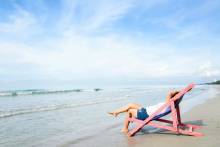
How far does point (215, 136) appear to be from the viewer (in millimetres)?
7602

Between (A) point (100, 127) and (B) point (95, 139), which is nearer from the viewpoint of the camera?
(B) point (95, 139)

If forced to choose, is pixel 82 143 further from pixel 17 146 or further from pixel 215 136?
pixel 215 136

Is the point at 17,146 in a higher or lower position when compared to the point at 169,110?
lower

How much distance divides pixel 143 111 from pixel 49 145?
2.76 metres

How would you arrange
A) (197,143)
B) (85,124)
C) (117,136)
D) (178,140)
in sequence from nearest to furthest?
(197,143)
(178,140)
(117,136)
(85,124)

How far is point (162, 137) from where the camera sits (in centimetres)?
799

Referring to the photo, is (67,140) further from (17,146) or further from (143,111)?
(143,111)

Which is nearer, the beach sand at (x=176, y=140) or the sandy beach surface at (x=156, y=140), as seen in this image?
the beach sand at (x=176, y=140)

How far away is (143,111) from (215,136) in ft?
6.75

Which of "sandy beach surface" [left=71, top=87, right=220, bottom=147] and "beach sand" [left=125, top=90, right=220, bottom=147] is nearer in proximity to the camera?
"beach sand" [left=125, top=90, right=220, bottom=147]

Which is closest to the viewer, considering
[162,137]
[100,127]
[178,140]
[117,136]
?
[178,140]

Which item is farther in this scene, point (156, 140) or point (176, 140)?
point (156, 140)

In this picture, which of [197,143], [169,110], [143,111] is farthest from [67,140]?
[197,143]

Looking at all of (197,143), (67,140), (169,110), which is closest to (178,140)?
(197,143)
